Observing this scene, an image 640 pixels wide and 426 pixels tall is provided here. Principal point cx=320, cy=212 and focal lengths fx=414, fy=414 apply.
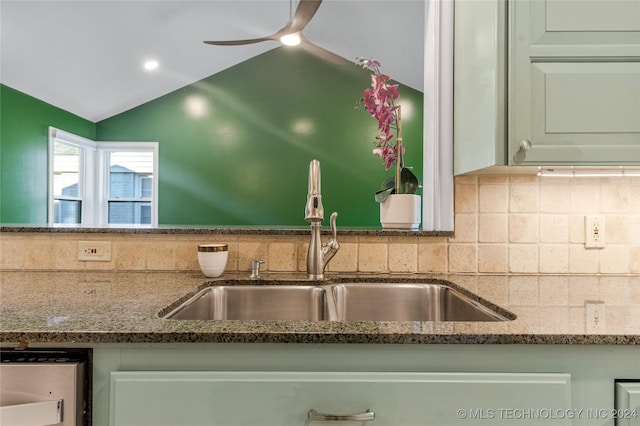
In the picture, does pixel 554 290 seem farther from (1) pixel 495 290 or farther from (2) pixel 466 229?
(2) pixel 466 229

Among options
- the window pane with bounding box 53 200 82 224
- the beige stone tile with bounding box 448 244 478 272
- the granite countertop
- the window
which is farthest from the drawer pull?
the window

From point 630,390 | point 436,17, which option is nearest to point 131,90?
point 436,17

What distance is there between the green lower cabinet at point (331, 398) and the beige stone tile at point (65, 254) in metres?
0.79

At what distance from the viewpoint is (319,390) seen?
2.51ft

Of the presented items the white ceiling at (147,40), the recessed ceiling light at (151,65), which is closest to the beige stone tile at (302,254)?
the white ceiling at (147,40)

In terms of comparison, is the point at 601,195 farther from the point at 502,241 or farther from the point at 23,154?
the point at 23,154

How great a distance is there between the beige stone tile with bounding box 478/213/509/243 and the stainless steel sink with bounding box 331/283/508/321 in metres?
0.27

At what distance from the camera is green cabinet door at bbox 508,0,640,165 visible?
1.05 meters

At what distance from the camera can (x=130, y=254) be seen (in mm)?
1412

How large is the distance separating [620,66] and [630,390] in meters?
0.78

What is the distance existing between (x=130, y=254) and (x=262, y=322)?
789 millimetres

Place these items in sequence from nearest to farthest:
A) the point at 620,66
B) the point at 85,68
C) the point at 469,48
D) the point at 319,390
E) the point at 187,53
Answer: the point at 319,390 < the point at 620,66 < the point at 469,48 < the point at 85,68 < the point at 187,53

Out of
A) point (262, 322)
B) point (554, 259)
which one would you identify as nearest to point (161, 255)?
point (262, 322)

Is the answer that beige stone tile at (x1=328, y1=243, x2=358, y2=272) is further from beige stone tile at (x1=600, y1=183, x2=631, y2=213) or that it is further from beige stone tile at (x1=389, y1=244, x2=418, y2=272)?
beige stone tile at (x1=600, y1=183, x2=631, y2=213)
